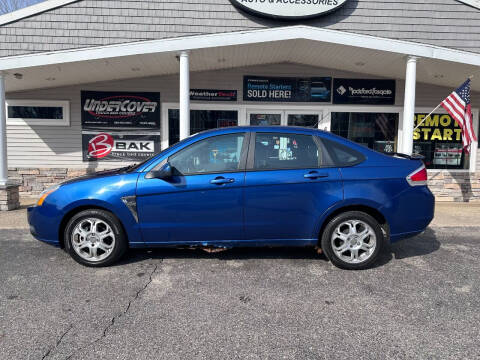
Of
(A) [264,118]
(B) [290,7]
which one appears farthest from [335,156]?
(A) [264,118]

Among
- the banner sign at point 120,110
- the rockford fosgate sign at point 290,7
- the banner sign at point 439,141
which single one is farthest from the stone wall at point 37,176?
the banner sign at point 439,141

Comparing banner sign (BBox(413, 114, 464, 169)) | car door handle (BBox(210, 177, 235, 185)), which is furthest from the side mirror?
banner sign (BBox(413, 114, 464, 169))

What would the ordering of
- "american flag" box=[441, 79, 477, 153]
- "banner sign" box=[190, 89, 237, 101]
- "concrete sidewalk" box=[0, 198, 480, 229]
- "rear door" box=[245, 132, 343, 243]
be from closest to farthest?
"rear door" box=[245, 132, 343, 243] < "concrete sidewalk" box=[0, 198, 480, 229] < "american flag" box=[441, 79, 477, 153] < "banner sign" box=[190, 89, 237, 101]

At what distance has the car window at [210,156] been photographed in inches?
147

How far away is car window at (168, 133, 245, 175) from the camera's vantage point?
3.74 metres

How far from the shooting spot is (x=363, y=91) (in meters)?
8.73

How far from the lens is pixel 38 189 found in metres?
8.58

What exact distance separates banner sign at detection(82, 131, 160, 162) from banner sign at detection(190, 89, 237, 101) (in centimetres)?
143

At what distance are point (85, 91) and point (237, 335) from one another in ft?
25.8

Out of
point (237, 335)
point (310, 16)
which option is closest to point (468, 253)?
point (237, 335)

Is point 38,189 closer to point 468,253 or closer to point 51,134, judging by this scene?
point 51,134

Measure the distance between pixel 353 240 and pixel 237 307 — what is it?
1602mm

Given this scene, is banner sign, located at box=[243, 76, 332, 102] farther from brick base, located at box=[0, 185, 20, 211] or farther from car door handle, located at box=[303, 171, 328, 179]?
brick base, located at box=[0, 185, 20, 211]

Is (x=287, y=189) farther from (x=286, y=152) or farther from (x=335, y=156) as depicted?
(x=335, y=156)
